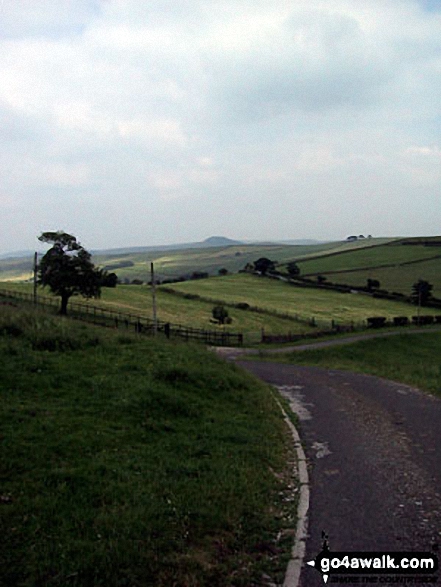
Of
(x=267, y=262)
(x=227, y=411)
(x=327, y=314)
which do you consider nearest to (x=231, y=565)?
(x=227, y=411)

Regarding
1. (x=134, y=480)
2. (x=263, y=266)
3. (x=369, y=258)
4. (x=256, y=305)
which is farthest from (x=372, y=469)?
(x=369, y=258)

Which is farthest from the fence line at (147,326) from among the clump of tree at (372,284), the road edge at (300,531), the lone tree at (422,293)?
the clump of tree at (372,284)

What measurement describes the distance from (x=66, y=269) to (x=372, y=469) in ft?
135

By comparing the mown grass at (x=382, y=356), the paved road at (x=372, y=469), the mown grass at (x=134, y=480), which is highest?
the mown grass at (x=134, y=480)

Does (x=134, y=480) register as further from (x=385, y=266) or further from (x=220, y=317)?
(x=385, y=266)

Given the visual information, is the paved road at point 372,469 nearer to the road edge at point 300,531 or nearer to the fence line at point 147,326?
the road edge at point 300,531

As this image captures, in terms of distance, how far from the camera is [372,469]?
1027cm

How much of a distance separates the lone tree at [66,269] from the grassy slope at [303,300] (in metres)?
28.3

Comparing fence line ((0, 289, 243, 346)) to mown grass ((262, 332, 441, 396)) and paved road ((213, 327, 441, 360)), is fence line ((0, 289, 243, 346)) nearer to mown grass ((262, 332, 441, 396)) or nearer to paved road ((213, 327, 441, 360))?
paved road ((213, 327, 441, 360))

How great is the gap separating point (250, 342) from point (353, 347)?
384 inches

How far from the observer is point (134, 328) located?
4288 cm

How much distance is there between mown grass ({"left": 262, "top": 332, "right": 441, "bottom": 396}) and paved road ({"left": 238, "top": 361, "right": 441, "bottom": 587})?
10.4 metres

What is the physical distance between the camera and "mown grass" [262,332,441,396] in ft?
107

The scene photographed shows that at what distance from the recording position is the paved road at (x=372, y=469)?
24.0ft
